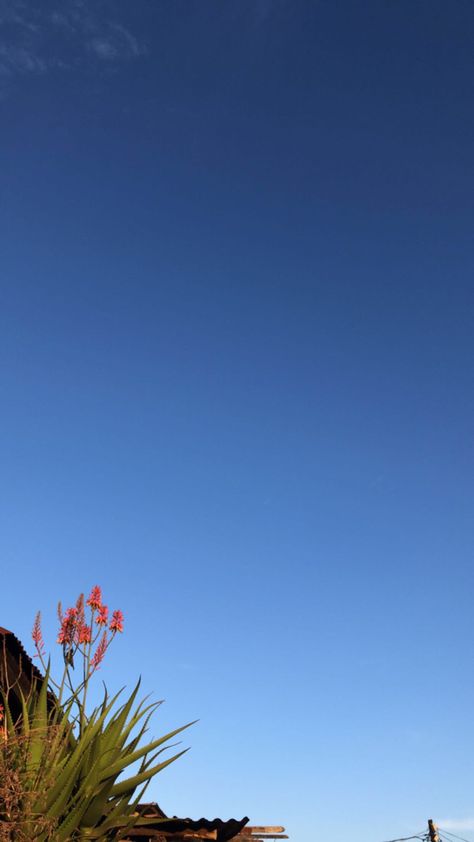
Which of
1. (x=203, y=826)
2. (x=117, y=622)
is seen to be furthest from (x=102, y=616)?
(x=203, y=826)

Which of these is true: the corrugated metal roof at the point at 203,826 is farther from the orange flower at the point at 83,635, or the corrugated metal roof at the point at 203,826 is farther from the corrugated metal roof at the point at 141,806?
the orange flower at the point at 83,635

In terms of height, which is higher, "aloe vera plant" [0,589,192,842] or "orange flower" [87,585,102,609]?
"orange flower" [87,585,102,609]

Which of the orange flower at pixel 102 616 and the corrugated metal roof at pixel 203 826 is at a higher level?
the orange flower at pixel 102 616

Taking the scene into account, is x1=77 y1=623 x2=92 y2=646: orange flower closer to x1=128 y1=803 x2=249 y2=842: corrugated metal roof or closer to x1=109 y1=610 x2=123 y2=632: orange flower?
x1=109 y1=610 x2=123 y2=632: orange flower

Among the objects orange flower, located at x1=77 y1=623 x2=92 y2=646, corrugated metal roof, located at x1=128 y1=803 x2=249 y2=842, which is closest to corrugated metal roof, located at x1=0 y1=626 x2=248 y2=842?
corrugated metal roof, located at x1=128 y1=803 x2=249 y2=842

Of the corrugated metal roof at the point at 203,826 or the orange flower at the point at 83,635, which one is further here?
the corrugated metal roof at the point at 203,826

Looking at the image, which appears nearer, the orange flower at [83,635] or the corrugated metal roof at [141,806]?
the orange flower at [83,635]

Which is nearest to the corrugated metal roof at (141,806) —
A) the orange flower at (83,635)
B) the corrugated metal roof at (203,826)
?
the corrugated metal roof at (203,826)

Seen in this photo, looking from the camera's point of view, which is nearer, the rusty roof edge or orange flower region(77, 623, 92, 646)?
orange flower region(77, 623, 92, 646)

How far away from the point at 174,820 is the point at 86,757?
7.94ft

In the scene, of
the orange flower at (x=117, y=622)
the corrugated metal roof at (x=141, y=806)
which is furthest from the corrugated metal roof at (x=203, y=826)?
the orange flower at (x=117, y=622)

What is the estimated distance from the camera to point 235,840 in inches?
464

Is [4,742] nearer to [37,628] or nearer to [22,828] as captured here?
[22,828]

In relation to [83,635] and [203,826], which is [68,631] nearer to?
[83,635]
